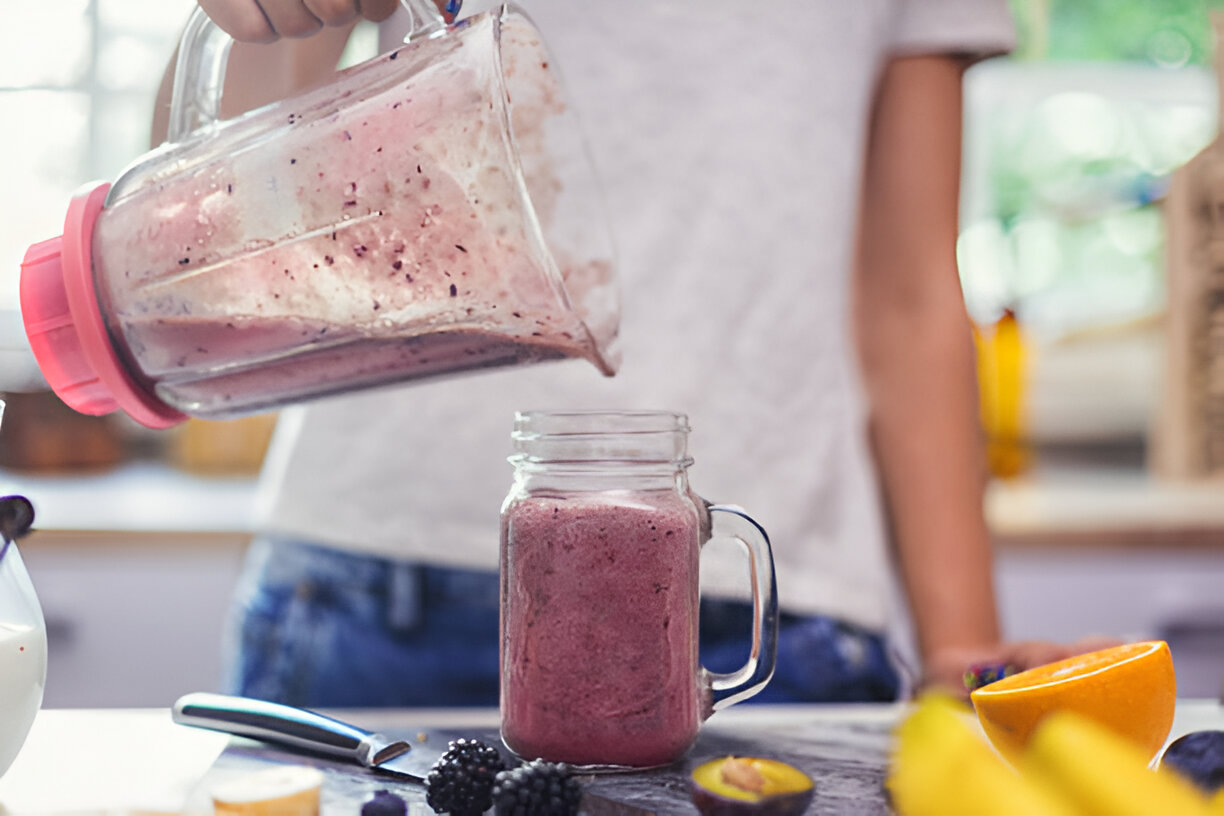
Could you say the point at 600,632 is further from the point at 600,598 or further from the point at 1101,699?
the point at 1101,699

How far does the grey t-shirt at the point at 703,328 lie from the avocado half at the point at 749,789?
Answer: 1.09 ft

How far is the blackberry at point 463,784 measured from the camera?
1.62 feet

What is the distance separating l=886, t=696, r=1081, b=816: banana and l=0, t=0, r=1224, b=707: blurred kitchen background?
116 cm

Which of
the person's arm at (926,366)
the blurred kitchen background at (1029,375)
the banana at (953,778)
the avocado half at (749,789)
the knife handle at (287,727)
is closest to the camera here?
the banana at (953,778)

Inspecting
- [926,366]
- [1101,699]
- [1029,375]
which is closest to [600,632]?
[1101,699]

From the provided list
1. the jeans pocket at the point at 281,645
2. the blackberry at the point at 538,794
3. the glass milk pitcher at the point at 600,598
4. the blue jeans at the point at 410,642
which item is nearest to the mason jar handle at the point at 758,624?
the glass milk pitcher at the point at 600,598

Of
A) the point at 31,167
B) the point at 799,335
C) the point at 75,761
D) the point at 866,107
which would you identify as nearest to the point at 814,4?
the point at 866,107

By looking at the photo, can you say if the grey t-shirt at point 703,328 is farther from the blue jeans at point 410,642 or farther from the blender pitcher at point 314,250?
the blender pitcher at point 314,250

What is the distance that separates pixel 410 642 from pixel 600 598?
34 centimetres

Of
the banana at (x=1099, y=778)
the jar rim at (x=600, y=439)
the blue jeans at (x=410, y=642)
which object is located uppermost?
the jar rim at (x=600, y=439)

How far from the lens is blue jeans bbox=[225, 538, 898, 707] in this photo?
32.6 inches

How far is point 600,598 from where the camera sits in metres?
0.53

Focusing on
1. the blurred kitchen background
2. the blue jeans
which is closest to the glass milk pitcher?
the blue jeans

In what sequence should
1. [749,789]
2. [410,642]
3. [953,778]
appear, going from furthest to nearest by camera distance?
1. [410,642]
2. [749,789]
3. [953,778]
